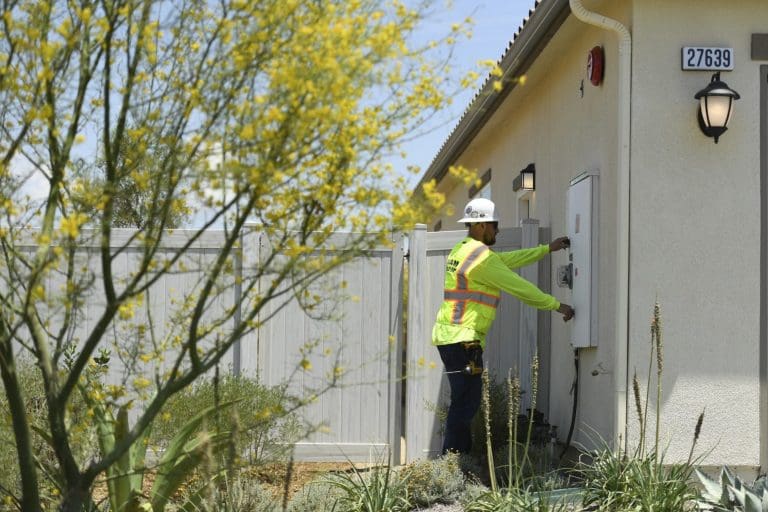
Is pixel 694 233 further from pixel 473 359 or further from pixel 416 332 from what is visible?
pixel 416 332

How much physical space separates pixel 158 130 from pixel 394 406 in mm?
5116

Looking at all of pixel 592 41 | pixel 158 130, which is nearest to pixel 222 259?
pixel 158 130

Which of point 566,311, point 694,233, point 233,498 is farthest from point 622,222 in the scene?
point 233,498

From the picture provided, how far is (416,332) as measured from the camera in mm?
9289

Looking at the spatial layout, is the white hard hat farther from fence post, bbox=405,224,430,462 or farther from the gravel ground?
the gravel ground

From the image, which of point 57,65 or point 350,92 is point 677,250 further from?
point 57,65

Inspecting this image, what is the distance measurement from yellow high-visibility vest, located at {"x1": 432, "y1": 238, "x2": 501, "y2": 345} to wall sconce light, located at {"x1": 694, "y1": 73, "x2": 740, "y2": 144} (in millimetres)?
1800

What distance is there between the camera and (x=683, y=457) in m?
7.53

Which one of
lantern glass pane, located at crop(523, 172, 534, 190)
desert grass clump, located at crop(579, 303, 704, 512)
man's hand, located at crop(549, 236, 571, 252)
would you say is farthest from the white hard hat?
lantern glass pane, located at crop(523, 172, 534, 190)

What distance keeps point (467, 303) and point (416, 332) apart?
38.3 inches

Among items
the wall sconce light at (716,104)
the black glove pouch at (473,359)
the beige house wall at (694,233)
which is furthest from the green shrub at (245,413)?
the wall sconce light at (716,104)

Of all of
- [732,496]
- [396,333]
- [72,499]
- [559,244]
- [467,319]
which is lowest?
[732,496]

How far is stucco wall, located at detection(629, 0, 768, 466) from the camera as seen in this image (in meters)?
7.50

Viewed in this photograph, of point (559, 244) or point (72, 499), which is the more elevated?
point (559, 244)
